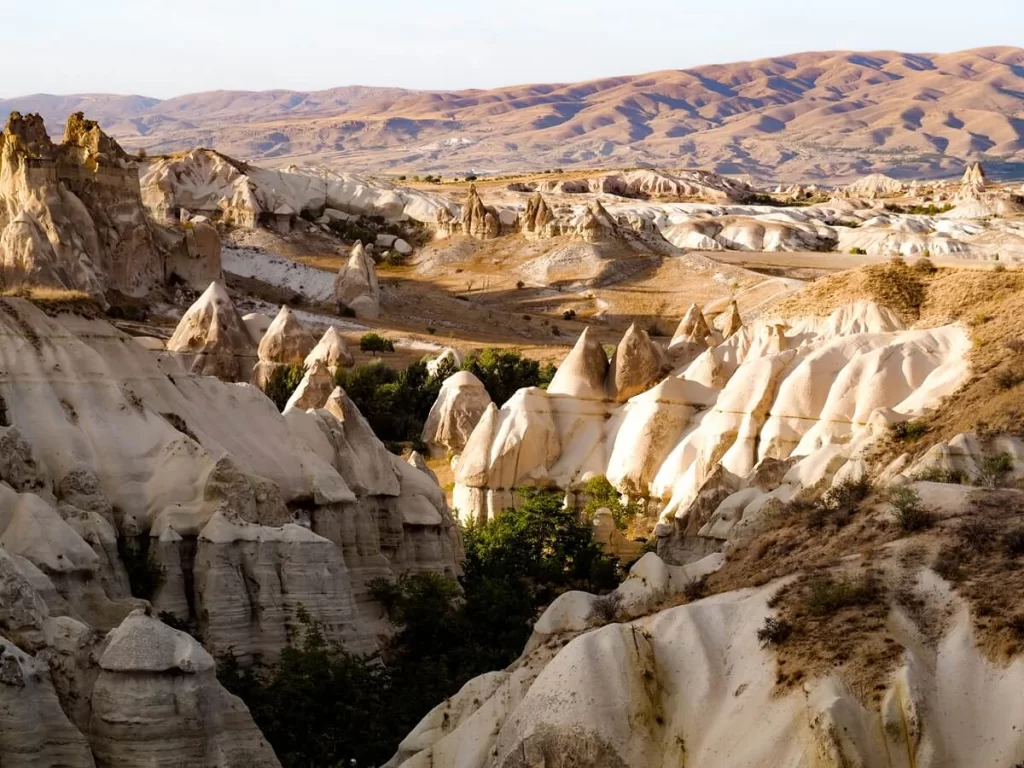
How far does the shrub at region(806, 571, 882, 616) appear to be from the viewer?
18594mm

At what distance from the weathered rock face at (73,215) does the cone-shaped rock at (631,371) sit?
1843 cm

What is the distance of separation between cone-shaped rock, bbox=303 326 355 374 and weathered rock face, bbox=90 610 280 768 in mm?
35512

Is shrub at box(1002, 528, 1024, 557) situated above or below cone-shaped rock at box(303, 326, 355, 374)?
above

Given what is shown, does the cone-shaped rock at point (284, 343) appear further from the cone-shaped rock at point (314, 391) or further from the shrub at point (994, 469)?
the shrub at point (994, 469)

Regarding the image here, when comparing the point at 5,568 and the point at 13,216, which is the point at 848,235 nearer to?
the point at 13,216

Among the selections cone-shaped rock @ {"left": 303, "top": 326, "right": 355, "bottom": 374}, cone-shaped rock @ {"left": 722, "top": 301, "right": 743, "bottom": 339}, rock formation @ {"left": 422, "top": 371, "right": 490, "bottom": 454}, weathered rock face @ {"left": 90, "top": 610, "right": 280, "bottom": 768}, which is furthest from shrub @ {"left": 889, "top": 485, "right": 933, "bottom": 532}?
cone-shaped rock @ {"left": 303, "top": 326, "right": 355, "bottom": 374}

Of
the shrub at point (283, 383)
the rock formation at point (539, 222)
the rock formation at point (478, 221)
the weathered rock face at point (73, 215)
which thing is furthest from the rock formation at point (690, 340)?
the rock formation at point (478, 221)

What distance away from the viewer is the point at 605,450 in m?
45.2

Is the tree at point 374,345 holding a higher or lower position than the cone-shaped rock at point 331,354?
lower

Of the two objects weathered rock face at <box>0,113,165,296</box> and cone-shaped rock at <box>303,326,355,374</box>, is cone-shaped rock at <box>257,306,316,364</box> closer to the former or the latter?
cone-shaped rock at <box>303,326,355,374</box>

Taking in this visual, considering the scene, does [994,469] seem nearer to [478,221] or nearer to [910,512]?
[910,512]

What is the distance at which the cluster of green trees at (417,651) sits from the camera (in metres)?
23.2

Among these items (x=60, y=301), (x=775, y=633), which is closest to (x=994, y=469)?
(x=775, y=633)

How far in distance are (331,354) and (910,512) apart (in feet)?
120
